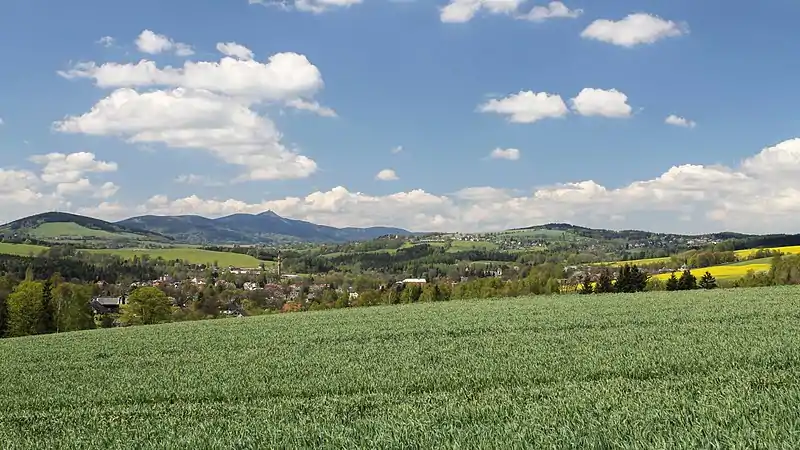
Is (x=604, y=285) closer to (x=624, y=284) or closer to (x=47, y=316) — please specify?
(x=624, y=284)

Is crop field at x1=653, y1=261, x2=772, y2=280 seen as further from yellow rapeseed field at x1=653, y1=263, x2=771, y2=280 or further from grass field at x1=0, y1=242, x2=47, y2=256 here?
grass field at x1=0, y1=242, x2=47, y2=256

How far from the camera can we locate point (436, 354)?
21.4 meters

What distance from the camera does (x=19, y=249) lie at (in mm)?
162875

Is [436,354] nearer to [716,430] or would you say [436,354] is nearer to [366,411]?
[366,411]

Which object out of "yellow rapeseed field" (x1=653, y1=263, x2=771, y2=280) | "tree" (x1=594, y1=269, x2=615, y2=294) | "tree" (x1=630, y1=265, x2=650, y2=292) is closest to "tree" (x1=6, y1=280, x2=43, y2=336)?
"tree" (x1=594, y1=269, x2=615, y2=294)

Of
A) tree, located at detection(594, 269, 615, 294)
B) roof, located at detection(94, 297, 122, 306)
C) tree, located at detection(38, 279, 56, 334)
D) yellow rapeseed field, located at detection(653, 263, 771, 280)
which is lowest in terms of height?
roof, located at detection(94, 297, 122, 306)

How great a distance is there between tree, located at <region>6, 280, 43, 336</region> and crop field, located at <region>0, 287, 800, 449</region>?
121 feet

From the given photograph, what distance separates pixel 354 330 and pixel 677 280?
44807mm

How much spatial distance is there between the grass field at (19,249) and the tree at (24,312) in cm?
9656

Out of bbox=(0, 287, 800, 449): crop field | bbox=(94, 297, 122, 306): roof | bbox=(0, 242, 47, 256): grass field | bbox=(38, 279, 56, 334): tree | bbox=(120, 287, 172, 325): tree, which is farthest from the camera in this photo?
bbox=(0, 242, 47, 256): grass field

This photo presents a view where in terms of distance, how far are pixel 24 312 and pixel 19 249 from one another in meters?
115

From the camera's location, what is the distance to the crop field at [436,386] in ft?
31.7

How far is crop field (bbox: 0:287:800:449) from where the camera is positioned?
31.7ft

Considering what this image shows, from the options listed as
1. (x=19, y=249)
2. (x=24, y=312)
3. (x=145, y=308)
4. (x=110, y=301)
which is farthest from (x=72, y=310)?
(x=19, y=249)
